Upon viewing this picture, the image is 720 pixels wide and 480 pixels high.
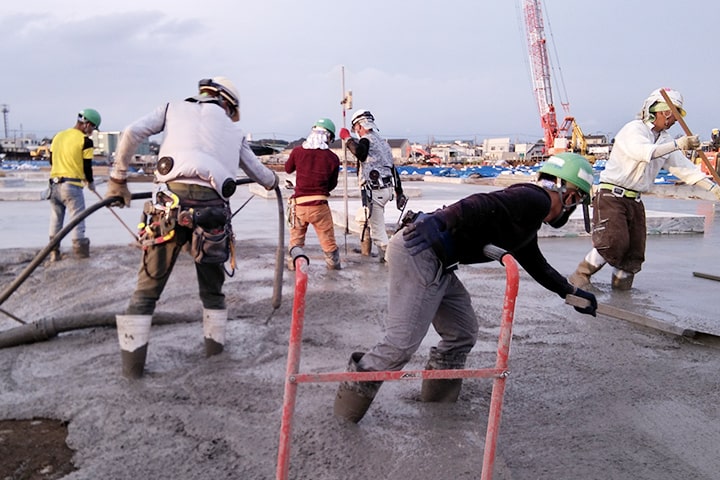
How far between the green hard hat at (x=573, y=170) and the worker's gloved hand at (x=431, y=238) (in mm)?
671

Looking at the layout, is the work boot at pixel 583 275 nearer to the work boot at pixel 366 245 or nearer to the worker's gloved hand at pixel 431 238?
the work boot at pixel 366 245

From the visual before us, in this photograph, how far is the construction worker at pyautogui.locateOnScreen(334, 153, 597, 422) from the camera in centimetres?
298

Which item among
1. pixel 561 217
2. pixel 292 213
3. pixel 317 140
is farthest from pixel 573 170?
pixel 292 213

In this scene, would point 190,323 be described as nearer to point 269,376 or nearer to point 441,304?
point 269,376

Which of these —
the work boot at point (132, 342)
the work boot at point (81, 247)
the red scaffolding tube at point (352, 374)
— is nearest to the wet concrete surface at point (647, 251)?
the work boot at point (81, 247)

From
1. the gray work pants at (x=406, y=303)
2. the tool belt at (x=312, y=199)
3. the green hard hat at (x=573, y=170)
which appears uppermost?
the green hard hat at (x=573, y=170)

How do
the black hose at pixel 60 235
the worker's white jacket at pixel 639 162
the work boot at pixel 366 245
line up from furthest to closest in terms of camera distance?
1. the work boot at pixel 366 245
2. the worker's white jacket at pixel 639 162
3. the black hose at pixel 60 235

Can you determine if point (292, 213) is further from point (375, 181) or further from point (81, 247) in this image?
point (81, 247)

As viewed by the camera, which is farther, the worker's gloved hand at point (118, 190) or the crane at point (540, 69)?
the crane at point (540, 69)

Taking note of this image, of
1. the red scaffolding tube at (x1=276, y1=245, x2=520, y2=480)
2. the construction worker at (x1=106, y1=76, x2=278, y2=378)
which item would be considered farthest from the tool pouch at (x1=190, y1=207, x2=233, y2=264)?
the red scaffolding tube at (x1=276, y1=245, x2=520, y2=480)

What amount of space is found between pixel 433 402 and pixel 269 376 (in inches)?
40.6

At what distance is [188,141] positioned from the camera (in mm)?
3764

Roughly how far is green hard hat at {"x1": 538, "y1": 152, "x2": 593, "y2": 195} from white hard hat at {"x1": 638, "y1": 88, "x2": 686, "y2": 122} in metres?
3.27

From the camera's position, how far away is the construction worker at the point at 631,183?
230 inches
